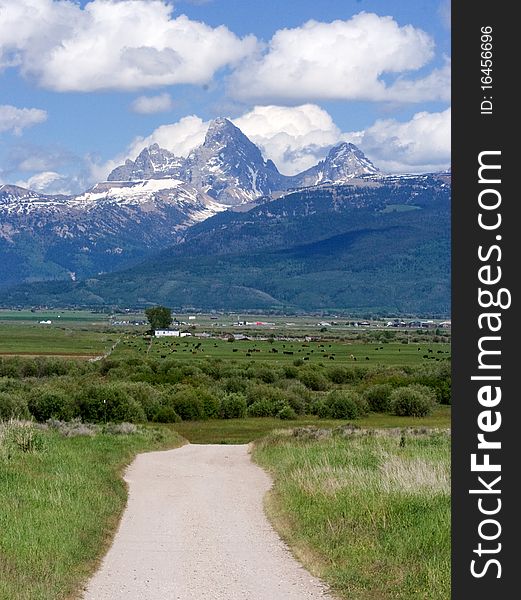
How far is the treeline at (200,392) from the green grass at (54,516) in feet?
69.8

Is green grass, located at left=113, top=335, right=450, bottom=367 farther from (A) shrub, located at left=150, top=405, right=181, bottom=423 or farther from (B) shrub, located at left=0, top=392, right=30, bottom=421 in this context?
(B) shrub, located at left=0, top=392, right=30, bottom=421

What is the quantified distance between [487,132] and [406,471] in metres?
11.5

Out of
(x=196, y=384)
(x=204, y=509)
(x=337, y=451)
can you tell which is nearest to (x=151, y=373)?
(x=196, y=384)

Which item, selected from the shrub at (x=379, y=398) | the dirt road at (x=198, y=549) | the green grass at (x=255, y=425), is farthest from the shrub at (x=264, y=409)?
the dirt road at (x=198, y=549)

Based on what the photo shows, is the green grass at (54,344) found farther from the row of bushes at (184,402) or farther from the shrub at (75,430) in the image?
the shrub at (75,430)

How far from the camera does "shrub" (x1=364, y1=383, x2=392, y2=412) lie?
210ft

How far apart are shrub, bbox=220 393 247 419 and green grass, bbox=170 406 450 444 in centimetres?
84

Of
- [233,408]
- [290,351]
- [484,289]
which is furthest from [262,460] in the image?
[290,351]

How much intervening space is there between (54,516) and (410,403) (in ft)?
159

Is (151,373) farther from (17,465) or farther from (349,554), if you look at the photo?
(349,554)

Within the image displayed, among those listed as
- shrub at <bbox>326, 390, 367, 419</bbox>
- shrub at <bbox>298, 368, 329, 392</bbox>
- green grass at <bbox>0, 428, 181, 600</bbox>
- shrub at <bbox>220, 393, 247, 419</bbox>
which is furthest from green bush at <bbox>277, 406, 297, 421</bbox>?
green grass at <bbox>0, 428, 181, 600</bbox>

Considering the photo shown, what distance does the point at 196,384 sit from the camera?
72.0 meters

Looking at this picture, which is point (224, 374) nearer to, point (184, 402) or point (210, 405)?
point (210, 405)

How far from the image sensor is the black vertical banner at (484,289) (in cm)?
806
